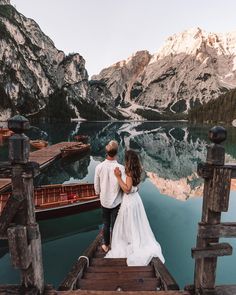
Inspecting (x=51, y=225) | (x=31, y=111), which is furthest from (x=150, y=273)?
(x=31, y=111)

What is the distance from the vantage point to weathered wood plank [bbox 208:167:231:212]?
4758 millimetres

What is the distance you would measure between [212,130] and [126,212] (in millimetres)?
3974

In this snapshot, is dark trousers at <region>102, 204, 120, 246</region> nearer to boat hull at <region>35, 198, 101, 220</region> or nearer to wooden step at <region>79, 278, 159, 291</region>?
wooden step at <region>79, 278, 159, 291</region>

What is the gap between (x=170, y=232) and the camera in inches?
757

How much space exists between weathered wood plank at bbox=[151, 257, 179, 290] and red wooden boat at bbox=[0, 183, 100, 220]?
40.5 ft

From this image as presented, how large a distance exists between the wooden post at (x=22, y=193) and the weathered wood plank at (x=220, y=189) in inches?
126

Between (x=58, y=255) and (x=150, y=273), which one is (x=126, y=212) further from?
(x=58, y=255)

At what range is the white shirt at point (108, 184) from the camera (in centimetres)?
737

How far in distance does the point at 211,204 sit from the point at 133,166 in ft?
8.99

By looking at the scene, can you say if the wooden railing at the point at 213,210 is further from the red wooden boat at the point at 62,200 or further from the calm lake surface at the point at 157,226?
the red wooden boat at the point at 62,200

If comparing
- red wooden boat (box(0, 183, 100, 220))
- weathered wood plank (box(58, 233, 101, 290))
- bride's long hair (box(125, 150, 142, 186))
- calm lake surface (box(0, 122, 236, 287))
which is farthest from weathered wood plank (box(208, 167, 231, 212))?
red wooden boat (box(0, 183, 100, 220))

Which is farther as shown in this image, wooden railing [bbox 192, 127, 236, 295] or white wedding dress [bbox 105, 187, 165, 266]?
white wedding dress [bbox 105, 187, 165, 266]

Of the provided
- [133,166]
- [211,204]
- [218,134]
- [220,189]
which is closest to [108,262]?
[133,166]

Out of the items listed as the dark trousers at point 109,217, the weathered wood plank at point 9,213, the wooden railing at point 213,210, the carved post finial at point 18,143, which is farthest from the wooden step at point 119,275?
the carved post finial at point 18,143
